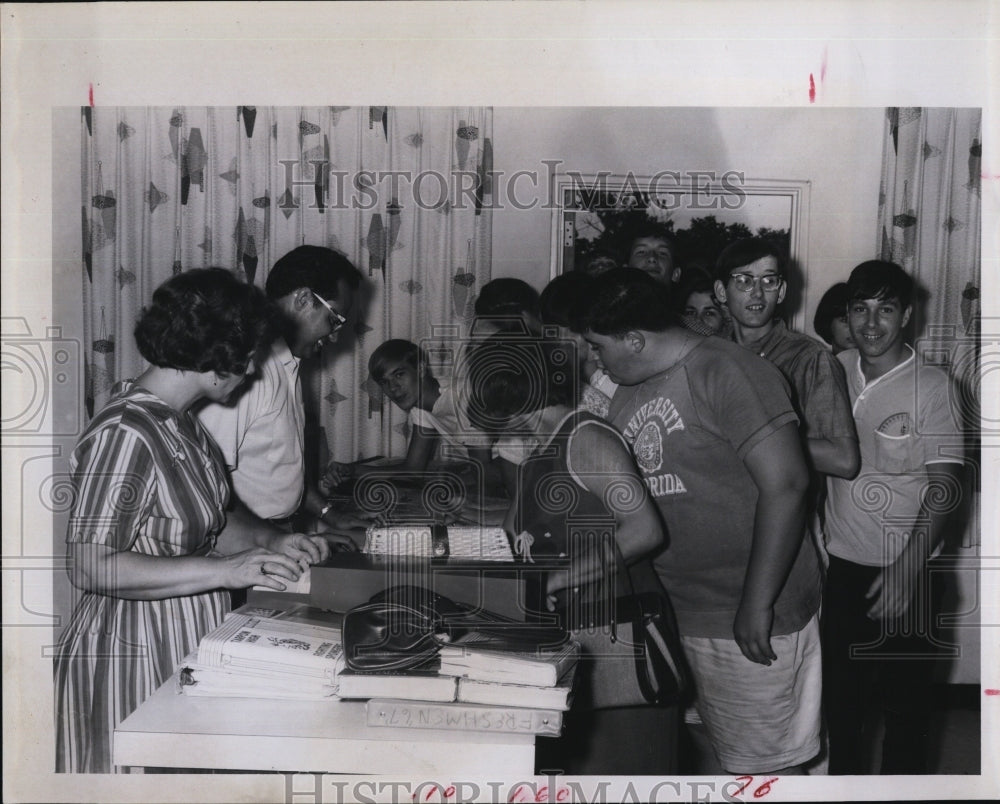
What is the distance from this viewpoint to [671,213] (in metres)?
1.87

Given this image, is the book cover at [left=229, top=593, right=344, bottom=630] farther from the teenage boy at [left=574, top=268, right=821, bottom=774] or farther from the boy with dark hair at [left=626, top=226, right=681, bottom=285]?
the boy with dark hair at [left=626, top=226, right=681, bottom=285]

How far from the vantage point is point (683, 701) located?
187 cm

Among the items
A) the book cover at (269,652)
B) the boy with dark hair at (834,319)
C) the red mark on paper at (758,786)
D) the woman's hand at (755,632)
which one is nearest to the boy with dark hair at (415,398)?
the book cover at (269,652)

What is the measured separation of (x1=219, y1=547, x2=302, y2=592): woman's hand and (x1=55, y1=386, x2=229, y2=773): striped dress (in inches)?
5.8

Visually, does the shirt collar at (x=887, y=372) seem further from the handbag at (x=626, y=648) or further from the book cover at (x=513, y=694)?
the book cover at (x=513, y=694)

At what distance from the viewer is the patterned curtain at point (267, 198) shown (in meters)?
1.82

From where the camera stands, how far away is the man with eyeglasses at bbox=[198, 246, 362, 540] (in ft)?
6.23

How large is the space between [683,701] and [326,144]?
1430mm

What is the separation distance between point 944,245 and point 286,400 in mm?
1510

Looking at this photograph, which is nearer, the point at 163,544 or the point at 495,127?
the point at 163,544

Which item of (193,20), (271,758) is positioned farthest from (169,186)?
(271,758)

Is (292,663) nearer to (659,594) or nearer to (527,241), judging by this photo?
(659,594)

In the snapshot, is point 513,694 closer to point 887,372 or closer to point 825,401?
point 825,401

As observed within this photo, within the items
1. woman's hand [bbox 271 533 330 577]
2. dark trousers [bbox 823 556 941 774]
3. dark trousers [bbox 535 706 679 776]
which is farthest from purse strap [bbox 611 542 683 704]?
woman's hand [bbox 271 533 330 577]
